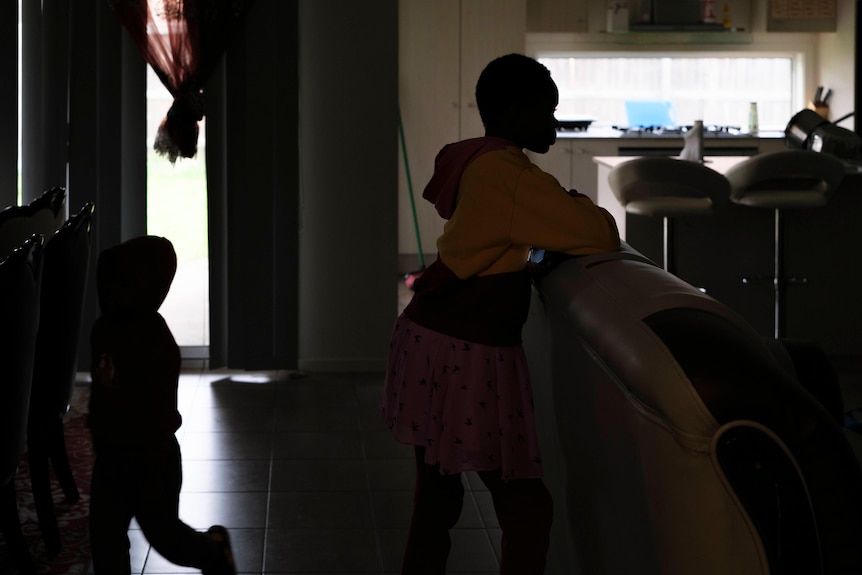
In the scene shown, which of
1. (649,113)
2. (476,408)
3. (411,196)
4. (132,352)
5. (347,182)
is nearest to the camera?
(476,408)

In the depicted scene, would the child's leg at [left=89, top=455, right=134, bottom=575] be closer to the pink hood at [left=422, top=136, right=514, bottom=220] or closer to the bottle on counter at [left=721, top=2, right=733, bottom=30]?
the pink hood at [left=422, top=136, right=514, bottom=220]

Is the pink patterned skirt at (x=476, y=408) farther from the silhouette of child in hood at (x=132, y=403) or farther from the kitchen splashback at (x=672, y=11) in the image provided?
the kitchen splashback at (x=672, y=11)

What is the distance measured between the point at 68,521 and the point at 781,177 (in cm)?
310

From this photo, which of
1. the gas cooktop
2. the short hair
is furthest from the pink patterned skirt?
the gas cooktop

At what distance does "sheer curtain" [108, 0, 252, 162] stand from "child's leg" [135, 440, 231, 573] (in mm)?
2810

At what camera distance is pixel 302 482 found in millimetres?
3607

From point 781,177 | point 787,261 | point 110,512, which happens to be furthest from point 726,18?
Answer: point 110,512

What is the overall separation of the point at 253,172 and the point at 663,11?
178 inches

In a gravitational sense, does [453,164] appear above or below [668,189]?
above

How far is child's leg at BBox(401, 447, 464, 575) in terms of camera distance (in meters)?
2.12

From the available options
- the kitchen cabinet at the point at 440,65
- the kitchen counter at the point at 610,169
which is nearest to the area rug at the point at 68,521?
the kitchen counter at the point at 610,169

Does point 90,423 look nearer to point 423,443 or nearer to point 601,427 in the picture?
point 423,443

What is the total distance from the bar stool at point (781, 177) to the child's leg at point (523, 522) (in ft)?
9.96

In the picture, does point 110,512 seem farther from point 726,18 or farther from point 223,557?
point 726,18
